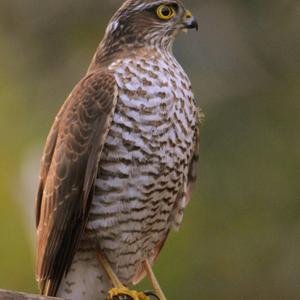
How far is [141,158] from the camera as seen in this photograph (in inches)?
238

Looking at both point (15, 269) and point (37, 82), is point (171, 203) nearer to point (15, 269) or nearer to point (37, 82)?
point (15, 269)

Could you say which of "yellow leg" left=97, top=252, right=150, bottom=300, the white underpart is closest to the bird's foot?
"yellow leg" left=97, top=252, right=150, bottom=300

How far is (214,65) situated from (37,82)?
1.45 m

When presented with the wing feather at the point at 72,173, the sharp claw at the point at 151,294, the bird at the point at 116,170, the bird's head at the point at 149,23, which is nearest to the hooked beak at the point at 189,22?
the bird's head at the point at 149,23

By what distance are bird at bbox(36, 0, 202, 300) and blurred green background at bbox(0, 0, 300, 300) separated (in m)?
2.12

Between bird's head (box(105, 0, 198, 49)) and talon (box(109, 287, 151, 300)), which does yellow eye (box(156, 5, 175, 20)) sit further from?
talon (box(109, 287, 151, 300))

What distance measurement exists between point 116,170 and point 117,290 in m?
0.59

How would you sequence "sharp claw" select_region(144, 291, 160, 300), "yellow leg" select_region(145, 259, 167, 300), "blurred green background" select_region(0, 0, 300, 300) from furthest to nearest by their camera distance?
"blurred green background" select_region(0, 0, 300, 300), "yellow leg" select_region(145, 259, 167, 300), "sharp claw" select_region(144, 291, 160, 300)

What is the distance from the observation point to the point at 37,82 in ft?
32.2

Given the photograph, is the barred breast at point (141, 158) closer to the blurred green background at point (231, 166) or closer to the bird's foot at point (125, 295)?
the bird's foot at point (125, 295)

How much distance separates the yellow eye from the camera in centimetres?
650

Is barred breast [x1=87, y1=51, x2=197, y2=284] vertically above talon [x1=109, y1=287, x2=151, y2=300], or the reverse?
barred breast [x1=87, y1=51, x2=197, y2=284]

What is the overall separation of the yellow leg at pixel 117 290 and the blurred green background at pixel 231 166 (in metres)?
2.13

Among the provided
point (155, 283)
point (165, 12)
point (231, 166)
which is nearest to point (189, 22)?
point (165, 12)
